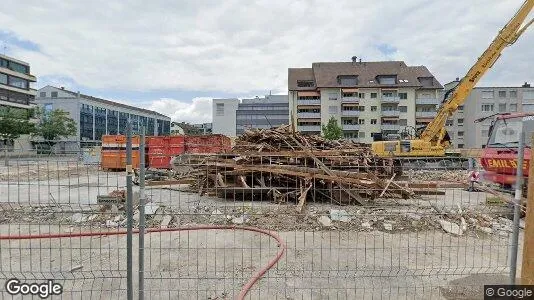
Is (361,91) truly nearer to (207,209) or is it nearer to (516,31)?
(516,31)

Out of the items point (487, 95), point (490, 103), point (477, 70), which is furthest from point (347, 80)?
point (477, 70)

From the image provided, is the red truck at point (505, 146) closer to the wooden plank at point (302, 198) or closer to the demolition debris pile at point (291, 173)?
the demolition debris pile at point (291, 173)

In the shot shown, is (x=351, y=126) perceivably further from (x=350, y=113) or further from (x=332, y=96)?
(x=332, y=96)

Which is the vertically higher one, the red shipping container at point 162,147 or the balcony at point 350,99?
the balcony at point 350,99

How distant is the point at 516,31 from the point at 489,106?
64.7 m

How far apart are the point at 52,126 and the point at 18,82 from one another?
72.9 feet

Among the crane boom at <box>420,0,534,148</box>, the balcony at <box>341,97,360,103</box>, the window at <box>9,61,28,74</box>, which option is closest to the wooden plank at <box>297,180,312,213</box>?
the crane boom at <box>420,0,534,148</box>

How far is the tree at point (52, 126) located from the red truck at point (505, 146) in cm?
5790

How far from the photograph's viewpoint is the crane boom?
16530 millimetres

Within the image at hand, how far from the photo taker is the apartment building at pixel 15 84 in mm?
61969

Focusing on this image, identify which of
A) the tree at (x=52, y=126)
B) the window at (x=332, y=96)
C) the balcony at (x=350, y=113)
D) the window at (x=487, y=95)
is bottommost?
the tree at (x=52, y=126)

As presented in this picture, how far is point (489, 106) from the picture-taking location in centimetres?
7150

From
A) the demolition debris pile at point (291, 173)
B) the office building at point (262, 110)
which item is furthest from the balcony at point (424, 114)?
the demolition debris pile at point (291, 173)

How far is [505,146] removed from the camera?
8.66 m
